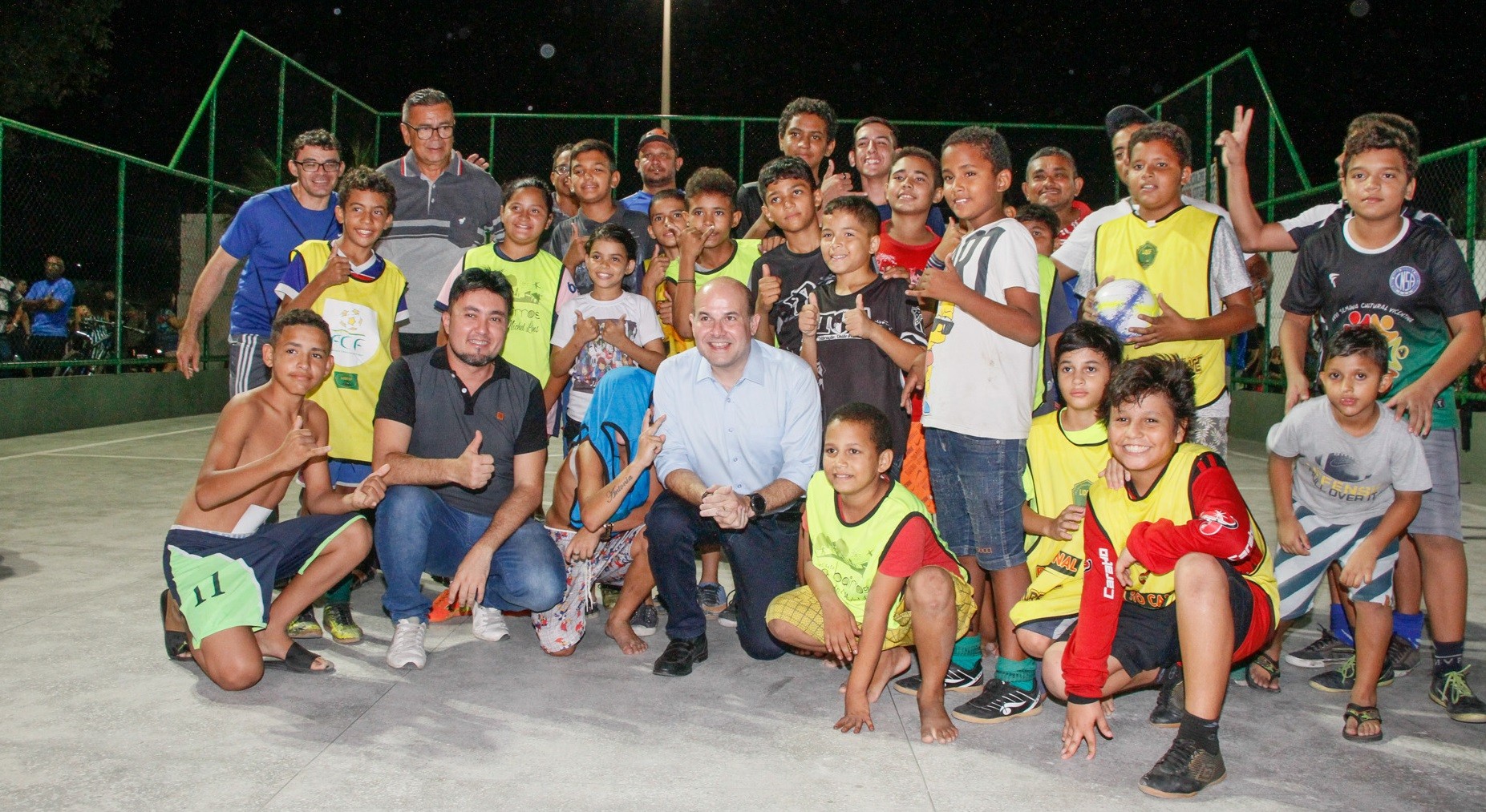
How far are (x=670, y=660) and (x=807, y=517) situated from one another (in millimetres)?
689

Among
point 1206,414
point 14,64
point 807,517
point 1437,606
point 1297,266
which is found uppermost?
point 14,64

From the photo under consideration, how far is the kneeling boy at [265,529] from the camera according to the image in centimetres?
345

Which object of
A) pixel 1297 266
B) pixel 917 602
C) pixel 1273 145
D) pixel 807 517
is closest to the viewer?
pixel 917 602

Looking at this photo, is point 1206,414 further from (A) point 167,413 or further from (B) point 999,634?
(A) point 167,413

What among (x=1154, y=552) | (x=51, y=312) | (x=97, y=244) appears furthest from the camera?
(x=97, y=244)

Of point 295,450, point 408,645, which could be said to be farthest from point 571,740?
point 295,450

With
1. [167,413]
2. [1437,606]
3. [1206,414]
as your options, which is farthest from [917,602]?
[167,413]

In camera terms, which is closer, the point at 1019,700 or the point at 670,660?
the point at 1019,700

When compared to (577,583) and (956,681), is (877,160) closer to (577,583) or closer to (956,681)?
(577,583)

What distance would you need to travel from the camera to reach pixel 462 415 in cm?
398

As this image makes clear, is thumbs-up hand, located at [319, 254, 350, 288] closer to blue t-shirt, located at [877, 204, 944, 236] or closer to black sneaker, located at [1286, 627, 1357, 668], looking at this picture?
blue t-shirt, located at [877, 204, 944, 236]

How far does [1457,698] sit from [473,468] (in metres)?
3.12

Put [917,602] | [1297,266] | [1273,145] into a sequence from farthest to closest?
[1273,145] < [1297,266] < [917,602]

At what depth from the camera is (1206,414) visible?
3729mm
